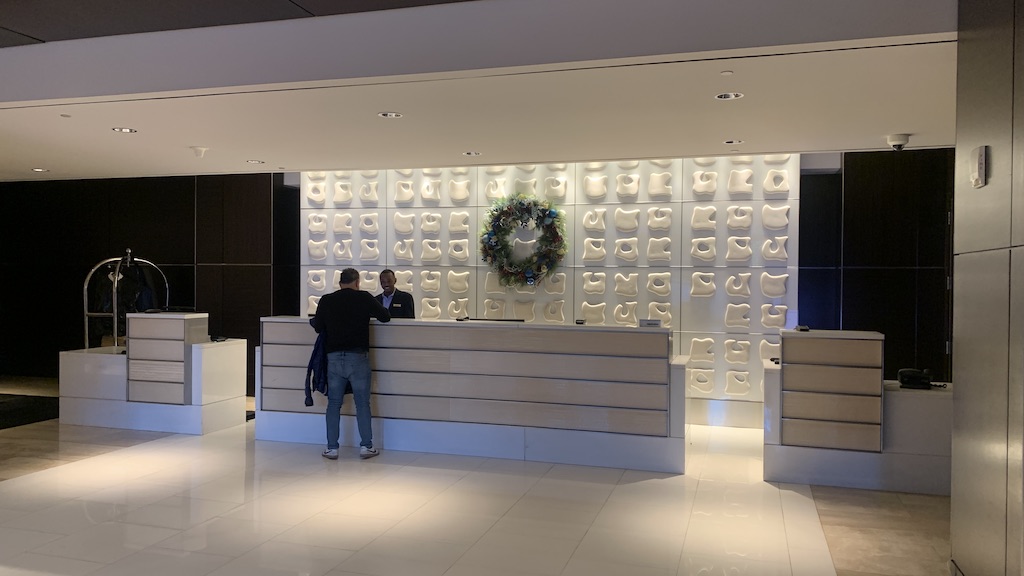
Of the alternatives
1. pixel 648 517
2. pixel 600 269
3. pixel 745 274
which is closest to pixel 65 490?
pixel 648 517

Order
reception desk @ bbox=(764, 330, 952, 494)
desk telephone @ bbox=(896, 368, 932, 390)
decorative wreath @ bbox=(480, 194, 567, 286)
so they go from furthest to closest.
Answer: decorative wreath @ bbox=(480, 194, 567, 286)
desk telephone @ bbox=(896, 368, 932, 390)
reception desk @ bbox=(764, 330, 952, 494)

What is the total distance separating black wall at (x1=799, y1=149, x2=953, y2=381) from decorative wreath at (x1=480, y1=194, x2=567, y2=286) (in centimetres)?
271

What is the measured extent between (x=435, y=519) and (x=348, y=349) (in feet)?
6.89

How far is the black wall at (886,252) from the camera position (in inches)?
297

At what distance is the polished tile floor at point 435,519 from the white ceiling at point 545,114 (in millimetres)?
2853

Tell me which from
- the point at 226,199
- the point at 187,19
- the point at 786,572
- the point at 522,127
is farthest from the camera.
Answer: the point at 226,199

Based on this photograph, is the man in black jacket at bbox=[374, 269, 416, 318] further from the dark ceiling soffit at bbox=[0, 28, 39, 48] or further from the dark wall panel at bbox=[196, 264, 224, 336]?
the dark ceiling soffit at bbox=[0, 28, 39, 48]

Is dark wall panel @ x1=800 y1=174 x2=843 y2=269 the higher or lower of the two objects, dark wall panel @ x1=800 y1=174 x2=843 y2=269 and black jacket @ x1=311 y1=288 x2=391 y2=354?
the higher

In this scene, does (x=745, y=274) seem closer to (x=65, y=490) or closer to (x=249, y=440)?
(x=249, y=440)

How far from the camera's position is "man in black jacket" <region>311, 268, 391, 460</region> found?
6.45 metres

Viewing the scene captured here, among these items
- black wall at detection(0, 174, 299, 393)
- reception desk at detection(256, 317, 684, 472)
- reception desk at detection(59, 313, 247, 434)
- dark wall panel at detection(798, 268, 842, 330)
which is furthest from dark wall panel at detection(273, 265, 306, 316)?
dark wall panel at detection(798, 268, 842, 330)

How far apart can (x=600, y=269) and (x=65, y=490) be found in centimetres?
563

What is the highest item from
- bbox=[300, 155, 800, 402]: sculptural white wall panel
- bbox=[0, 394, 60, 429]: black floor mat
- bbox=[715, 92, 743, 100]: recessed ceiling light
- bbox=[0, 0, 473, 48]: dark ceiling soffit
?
bbox=[0, 0, 473, 48]: dark ceiling soffit

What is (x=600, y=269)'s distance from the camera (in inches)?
340
